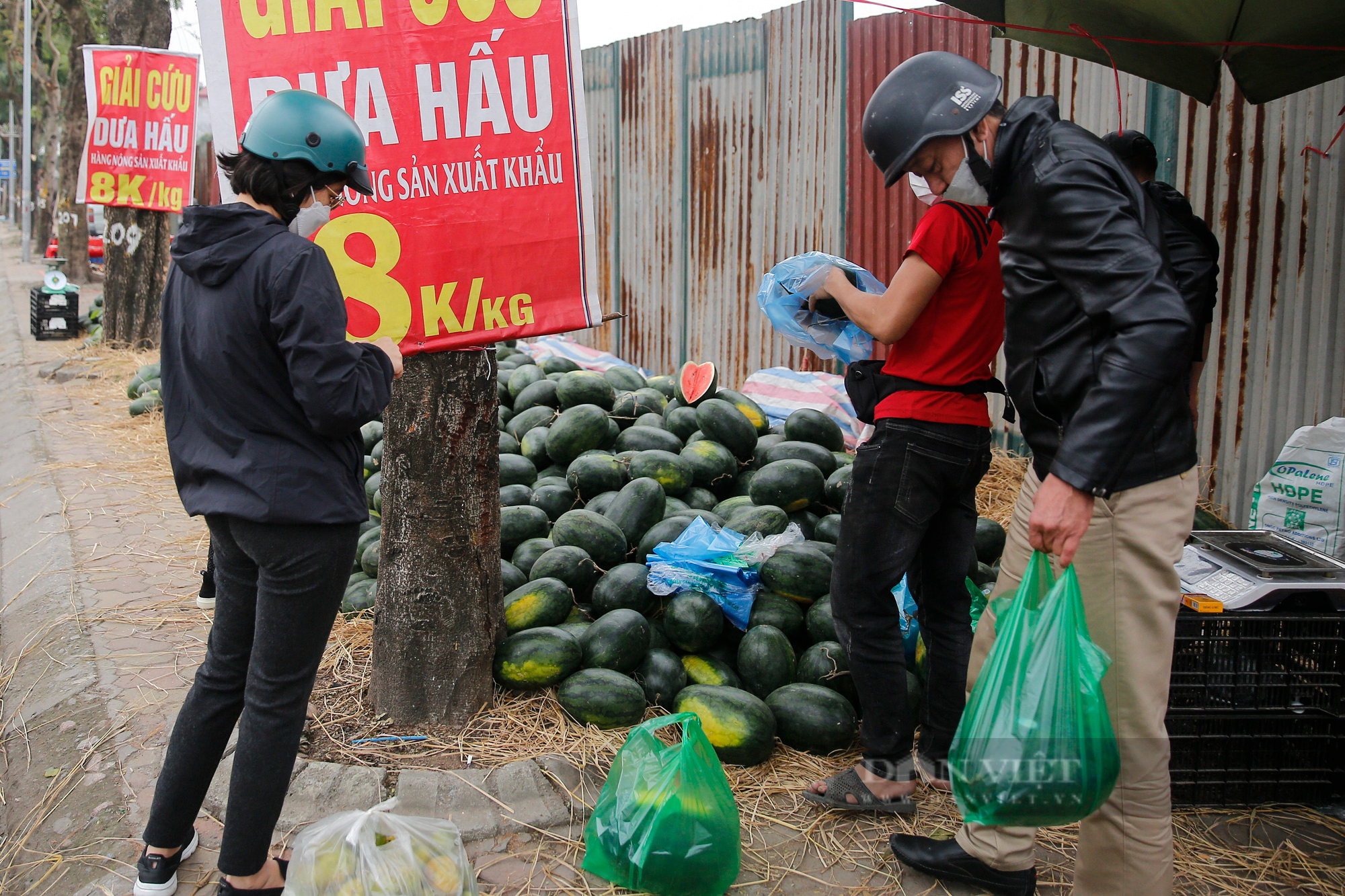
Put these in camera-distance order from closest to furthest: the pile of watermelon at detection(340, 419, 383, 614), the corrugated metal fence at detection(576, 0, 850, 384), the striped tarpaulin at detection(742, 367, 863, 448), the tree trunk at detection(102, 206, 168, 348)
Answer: the pile of watermelon at detection(340, 419, 383, 614) → the striped tarpaulin at detection(742, 367, 863, 448) → the corrugated metal fence at detection(576, 0, 850, 384) → the tree trunk at detection(102, 206, 168, 348)

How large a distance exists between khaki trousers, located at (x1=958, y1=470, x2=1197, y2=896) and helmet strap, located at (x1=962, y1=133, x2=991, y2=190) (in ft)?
2.72

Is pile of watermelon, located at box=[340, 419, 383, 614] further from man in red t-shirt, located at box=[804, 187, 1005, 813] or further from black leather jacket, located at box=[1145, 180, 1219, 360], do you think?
black leather jacket, located at box=[1145, 180, 1219, 360]

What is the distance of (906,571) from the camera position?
304 cm

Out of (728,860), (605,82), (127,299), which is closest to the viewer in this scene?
(728,860)

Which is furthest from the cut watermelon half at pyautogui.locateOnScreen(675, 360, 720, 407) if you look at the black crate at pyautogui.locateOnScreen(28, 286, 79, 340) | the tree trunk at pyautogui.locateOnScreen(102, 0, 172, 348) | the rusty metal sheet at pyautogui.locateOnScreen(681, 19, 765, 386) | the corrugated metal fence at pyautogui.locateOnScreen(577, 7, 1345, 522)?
the black crate at pyautogui.locateOnScreen(28, 286, 79, 340)

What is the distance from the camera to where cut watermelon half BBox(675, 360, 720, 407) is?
5570mm

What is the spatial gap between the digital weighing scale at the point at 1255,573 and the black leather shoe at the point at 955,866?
1015mm

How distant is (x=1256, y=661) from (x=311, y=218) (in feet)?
10.5

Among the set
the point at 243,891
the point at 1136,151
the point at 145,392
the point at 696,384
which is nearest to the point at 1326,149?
the point at 1136,151

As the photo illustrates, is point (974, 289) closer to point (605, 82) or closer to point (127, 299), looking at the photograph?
point (605, 82)

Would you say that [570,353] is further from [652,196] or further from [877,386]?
[877,386]

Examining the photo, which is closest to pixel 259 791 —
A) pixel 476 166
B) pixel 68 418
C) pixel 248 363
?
pixel 248 363

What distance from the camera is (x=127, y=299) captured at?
1247 cm

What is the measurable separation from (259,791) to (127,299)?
12.1 metres
